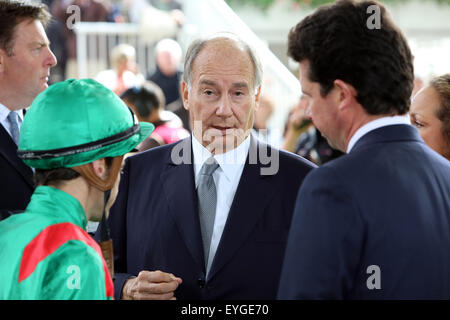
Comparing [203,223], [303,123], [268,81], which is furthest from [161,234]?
[268,81]

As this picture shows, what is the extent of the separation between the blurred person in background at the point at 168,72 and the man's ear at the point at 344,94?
6.88 metres

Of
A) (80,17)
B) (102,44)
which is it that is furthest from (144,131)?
(102,44)

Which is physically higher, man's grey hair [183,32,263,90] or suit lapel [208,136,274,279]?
man's grey hair [183,32,263,90]

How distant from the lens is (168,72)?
869 cm

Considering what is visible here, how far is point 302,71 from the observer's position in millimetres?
1891

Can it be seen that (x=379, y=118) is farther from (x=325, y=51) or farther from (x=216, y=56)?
(x=216, y=56)

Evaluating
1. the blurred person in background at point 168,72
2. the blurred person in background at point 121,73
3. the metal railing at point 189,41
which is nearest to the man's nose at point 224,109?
the metal railing at point 189,41

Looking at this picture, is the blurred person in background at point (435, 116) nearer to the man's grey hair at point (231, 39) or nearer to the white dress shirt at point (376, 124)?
the man's grey hair at point (231, 39)

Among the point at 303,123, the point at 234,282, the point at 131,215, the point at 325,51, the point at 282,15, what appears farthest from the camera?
the point at 282,15

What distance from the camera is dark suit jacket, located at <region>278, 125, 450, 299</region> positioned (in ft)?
5.42

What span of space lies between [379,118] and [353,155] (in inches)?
5.9

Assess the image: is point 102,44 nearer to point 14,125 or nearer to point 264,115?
point 264,115

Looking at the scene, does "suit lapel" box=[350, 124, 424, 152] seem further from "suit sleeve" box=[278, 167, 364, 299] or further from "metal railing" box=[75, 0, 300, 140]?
"metal railing" box=[75, 0, 300, 140]

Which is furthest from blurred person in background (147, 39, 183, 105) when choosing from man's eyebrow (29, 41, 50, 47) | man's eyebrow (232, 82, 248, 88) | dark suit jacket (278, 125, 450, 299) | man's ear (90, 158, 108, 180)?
dark suit jacket (278, 125, 450, 299)
